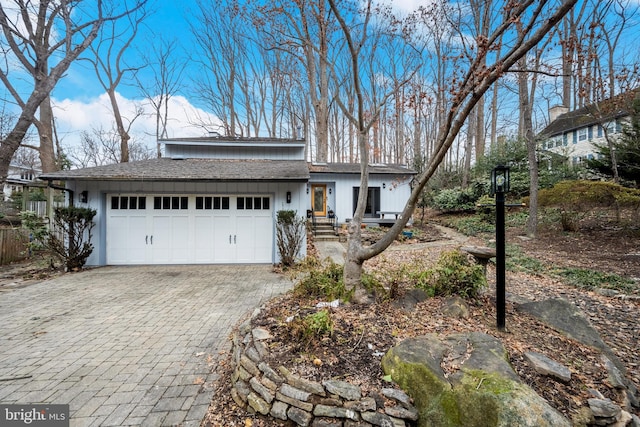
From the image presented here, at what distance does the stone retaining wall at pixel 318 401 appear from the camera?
1961 millimetres

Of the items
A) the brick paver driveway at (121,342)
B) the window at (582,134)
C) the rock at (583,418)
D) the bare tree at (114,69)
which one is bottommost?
the brick paver driveway at (121,342)

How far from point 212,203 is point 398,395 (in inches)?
277

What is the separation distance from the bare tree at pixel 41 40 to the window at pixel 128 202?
472 cm

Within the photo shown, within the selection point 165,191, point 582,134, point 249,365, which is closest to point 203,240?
point 165,191

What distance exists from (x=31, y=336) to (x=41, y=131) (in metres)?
11.9

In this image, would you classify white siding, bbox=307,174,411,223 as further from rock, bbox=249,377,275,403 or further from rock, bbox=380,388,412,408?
rock, bbox=380,388,412,408

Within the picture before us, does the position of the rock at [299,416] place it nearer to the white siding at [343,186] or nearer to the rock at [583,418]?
the rock at [583,418]

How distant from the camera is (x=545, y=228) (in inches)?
404

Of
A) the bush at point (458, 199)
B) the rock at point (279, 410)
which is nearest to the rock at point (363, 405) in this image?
the rock at point (279, 410)

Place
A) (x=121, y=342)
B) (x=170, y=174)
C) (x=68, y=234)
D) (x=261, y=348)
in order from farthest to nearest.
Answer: (x=170, y=174)
(x=68, y=234)
(x=121, y=342)
(x=261, y=348)

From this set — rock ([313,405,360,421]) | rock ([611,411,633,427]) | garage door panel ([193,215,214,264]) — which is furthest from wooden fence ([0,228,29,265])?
rock ([611,411,633,427])

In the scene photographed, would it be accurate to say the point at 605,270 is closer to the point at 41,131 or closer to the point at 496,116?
the point at 496,116

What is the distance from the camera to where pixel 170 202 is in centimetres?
772

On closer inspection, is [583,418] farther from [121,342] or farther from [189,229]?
[189,229]
